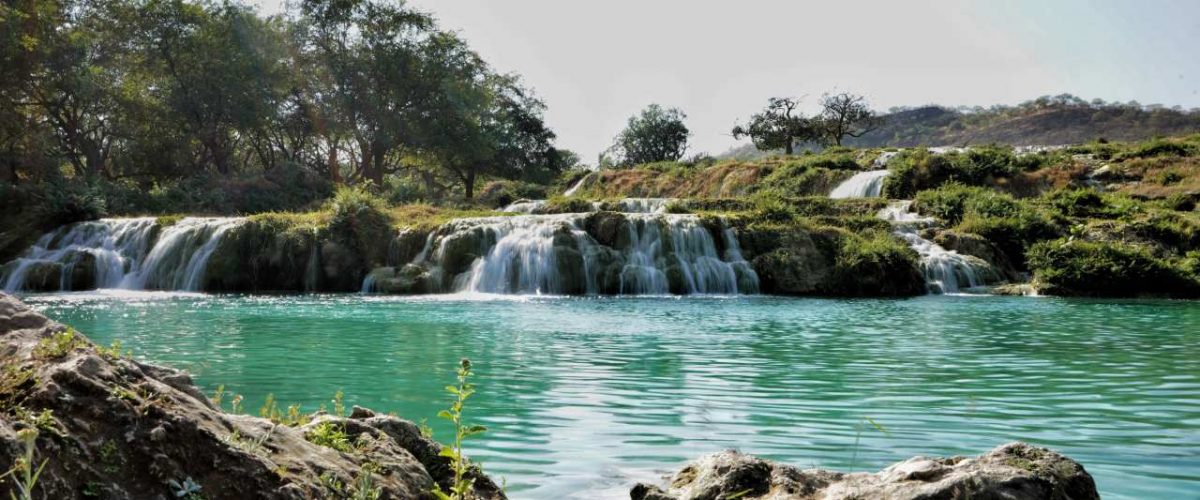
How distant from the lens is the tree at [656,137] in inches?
2970

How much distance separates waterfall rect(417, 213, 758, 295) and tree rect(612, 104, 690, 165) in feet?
168

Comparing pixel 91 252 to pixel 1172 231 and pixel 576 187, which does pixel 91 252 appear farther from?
pixel 1172 231

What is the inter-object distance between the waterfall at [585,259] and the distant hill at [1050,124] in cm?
7086

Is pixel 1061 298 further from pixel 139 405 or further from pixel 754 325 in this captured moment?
pixel 139 405

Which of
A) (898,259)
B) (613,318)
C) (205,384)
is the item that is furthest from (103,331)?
(898,259)

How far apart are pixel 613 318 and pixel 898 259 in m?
11.1

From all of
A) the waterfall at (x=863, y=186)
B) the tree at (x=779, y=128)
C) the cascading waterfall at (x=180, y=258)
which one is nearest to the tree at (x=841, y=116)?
the tree at (x=779, y=128)

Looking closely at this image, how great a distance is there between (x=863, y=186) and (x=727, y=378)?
30.5 metres

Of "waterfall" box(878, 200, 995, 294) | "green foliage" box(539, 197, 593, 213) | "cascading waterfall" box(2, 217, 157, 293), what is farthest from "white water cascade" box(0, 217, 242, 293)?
"waterfall" box(878, 200, 995, 294)

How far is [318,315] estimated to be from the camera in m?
15.7

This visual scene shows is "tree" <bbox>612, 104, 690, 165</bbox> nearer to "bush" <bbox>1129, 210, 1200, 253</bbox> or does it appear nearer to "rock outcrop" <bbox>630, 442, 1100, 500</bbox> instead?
"bush" <bbox>1129, 210, 1200, 253</bbox>

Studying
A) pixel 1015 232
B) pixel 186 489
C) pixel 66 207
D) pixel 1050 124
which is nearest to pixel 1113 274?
pixel 1015 232

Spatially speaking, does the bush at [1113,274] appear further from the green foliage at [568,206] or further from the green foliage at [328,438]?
the green foliage at [328,438]

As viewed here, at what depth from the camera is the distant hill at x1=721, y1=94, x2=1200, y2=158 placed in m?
98.0
